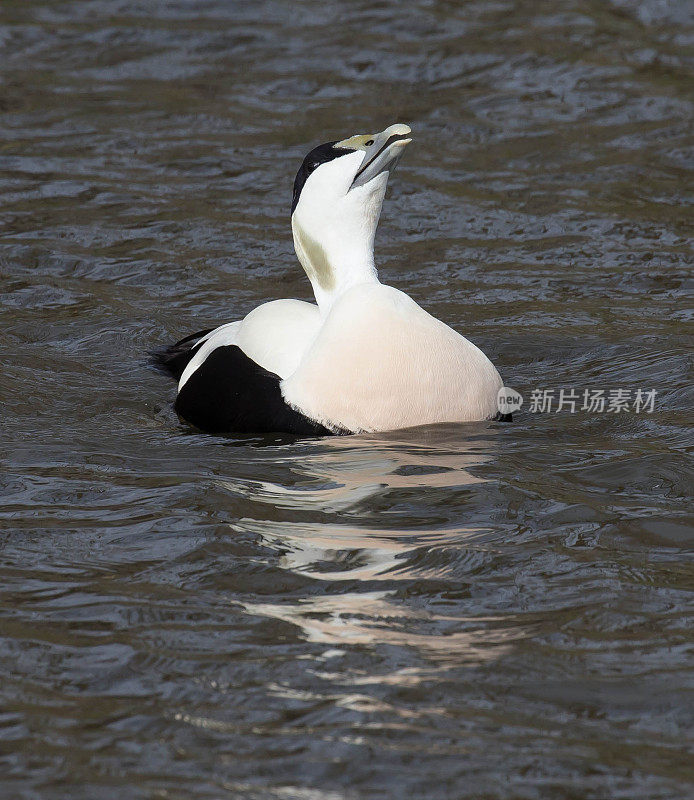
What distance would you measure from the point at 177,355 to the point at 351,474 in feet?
5.42

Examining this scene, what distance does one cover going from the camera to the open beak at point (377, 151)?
4555 millimetres

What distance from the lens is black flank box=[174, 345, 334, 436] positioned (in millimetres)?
4574

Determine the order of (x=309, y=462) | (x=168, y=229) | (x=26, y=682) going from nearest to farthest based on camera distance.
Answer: (x=26, y=682) → (x=309, y=462) → (x=168, y=229)

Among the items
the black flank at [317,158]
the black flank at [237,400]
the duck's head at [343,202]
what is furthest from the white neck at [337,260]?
the black flank at [237,400]

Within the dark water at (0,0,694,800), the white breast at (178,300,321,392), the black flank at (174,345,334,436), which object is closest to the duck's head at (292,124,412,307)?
the white breast at (178,300,321,392)

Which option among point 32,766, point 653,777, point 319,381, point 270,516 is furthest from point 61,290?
point 653,777

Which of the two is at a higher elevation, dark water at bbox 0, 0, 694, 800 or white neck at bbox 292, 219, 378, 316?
white neck at bbox 292, 219, 378, 316

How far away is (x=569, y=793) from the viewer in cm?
262

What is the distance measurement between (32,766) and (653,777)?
3.92 feet

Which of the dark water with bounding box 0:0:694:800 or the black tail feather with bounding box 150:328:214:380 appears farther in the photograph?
the black tail feather with bounding box 150:328:214:380

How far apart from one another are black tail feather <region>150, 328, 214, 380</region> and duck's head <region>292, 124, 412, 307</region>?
38.0 inches

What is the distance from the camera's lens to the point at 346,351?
448cm

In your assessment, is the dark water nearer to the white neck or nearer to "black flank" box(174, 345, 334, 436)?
"black flank" box(174, 345, 334, 436)

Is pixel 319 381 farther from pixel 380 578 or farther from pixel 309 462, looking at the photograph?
pixel 380 578
